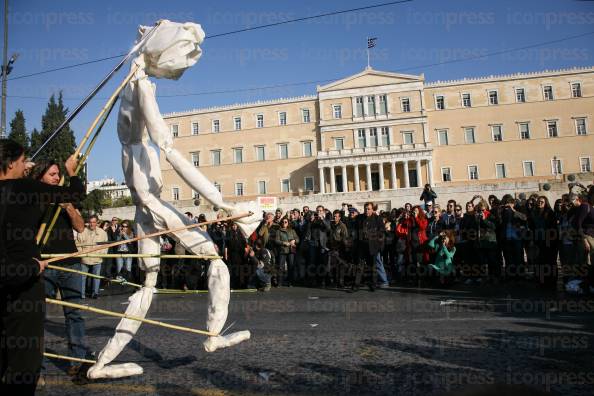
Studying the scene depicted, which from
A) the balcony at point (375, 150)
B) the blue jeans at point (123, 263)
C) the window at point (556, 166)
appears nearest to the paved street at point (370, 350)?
the blue jeans at point (123, 263)

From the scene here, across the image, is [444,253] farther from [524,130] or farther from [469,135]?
[524,130]

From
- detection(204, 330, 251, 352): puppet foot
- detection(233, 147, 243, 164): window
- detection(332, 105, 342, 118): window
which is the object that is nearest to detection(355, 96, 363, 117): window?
detection(332, 105, 342, 118): window

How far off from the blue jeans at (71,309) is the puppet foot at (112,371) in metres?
0.55

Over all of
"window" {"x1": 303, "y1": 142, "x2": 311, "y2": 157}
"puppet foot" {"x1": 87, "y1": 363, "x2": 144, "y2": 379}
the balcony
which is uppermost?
"window" {"x1": 303, "y1": 142, "x2": 311, "y2": 157}

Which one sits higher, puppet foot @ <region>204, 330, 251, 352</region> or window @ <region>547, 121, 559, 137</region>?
window @ <region>547, 121, 559, 137</region>

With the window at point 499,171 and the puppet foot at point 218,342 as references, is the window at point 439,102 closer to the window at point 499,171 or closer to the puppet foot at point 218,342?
the window at point 499,171

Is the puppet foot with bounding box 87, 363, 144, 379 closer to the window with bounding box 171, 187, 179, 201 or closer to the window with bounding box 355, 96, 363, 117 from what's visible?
the window with bounding box 355, 96, 363, 117

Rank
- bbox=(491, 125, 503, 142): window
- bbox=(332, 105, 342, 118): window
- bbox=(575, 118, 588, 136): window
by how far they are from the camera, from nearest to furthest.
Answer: bbox=(575, 118, 588, 136): window
bbox=(491, 125, 503, 142): window
bbox=(332, 105, 342, 118): window

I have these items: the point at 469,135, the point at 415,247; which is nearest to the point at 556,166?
the point at 469,135

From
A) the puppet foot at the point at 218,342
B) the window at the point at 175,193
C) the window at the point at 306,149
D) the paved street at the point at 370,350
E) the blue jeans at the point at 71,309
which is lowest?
the paved street at the point at 370,350

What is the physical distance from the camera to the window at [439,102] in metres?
66.2

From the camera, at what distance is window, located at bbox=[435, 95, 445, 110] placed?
66.2 meters

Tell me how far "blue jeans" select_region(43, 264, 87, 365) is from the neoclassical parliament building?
198 feet

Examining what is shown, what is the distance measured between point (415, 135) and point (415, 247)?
56.7 metres
